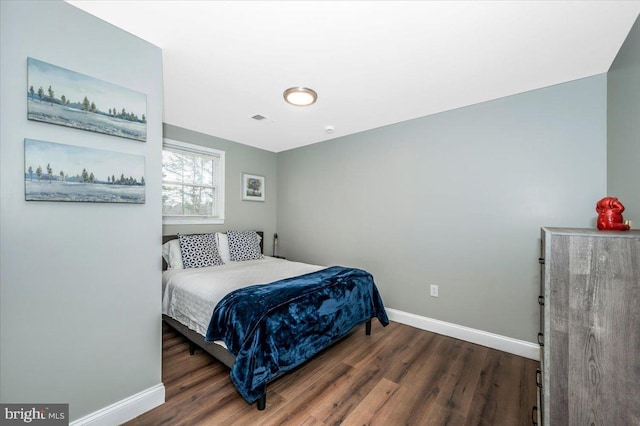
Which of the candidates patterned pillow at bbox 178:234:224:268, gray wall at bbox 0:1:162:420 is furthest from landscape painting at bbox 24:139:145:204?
patterned pillow at bbox 178:234:224:268

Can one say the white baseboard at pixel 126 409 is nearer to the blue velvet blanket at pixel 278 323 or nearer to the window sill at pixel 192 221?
the blue velvet blanket at pixel 278 323

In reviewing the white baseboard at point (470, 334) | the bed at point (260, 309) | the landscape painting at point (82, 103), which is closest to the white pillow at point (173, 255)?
the bed at point (260, 309)

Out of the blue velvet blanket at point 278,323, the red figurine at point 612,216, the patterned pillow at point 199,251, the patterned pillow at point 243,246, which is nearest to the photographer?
the red figurine at point 612,216

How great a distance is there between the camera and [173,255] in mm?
3037

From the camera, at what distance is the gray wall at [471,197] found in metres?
2.24

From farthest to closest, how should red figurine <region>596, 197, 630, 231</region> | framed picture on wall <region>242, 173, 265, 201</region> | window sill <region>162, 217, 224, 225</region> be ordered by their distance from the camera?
framed picture on wall <region>242, 173, 265, 201</region> < window sill <region>162, 217, 224, 225</region> < red figurine <region>596, 197, 630, 231</region>

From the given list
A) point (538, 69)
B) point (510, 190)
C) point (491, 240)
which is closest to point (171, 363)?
point (491, 240)

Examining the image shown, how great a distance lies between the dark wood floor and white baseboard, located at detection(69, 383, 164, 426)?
0.05m

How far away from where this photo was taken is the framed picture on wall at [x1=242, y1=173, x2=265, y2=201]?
4.20 metres

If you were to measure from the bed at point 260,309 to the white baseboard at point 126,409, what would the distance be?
438 millimetres

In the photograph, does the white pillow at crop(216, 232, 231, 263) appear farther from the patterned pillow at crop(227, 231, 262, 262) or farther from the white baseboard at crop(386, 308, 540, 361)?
the white baseboard at crop(386, 308, 540, 361)

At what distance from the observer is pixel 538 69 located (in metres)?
2.07

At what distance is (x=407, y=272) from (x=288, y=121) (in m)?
2.39

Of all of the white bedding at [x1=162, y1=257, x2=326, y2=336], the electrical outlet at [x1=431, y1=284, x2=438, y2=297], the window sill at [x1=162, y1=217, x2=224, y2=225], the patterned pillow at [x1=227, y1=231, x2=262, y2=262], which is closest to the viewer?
the white bedding at [x1=162, y1=257, x2=326, y2=336]
